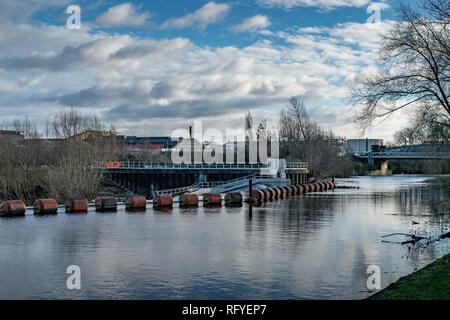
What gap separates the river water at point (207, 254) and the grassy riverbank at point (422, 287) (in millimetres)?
657

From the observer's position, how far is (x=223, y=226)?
26.2 metres

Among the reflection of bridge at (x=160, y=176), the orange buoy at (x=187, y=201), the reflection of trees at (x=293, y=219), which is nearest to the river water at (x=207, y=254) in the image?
the reflection of trees at (x=293, y=219)

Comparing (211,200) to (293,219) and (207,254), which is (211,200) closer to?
(293,219)

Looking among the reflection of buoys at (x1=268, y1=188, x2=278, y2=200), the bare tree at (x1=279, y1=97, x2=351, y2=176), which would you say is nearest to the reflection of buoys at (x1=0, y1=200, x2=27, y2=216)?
the reflection of buoys at (x1=268, y1=188, x2=278, y2=200)

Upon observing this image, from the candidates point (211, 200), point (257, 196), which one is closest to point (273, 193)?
point (257, 196)

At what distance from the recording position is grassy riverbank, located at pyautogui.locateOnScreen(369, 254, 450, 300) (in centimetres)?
1103

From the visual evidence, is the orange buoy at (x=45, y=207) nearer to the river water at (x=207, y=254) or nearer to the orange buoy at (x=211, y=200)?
the river water at (x=207, y=254)

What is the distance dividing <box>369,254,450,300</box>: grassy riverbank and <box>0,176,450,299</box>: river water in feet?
2.15

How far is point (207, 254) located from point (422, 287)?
8204 millimetres

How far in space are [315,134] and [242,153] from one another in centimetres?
1592

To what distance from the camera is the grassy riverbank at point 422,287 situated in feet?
36.2
